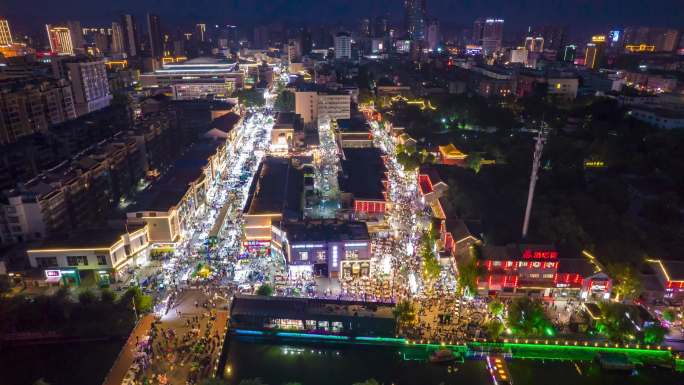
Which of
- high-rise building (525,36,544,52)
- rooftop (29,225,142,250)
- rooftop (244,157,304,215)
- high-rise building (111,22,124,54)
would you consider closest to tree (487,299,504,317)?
rooftop (244,157,304,215)

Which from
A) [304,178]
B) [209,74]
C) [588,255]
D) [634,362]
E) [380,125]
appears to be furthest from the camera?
[209,74]

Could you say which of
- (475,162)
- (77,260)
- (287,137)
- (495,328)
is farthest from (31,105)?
(495,328)

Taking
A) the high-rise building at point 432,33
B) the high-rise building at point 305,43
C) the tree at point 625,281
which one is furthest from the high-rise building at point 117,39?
the tree at point 625,281

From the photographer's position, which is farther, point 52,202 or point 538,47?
point 538,47

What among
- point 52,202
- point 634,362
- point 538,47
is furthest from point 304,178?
point 538,47

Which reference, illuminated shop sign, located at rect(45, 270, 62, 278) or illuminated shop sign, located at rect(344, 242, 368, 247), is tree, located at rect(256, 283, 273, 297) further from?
illuminated shop sign, located at rect(45, 270, 62, 278)

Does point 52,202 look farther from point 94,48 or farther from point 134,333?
point 94,48
